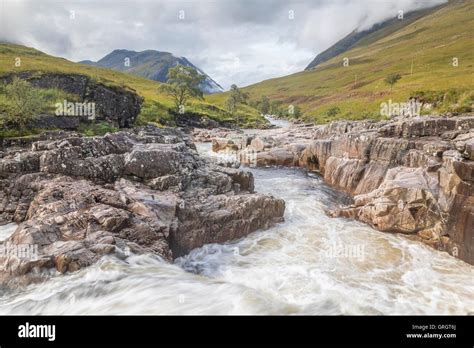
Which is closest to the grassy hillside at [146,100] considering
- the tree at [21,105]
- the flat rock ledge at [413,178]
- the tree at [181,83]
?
Answer: the tree at [181,83]

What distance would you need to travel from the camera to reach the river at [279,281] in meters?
12.9

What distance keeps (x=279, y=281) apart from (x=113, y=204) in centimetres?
997

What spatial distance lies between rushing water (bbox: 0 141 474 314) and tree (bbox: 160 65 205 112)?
79587 mm

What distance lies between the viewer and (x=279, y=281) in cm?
1591

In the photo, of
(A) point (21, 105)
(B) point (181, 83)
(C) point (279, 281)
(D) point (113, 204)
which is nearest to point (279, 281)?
(C) point (279, 281)

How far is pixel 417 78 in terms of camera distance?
13675cm

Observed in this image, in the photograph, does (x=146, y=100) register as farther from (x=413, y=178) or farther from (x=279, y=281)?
(x=279, y=281)

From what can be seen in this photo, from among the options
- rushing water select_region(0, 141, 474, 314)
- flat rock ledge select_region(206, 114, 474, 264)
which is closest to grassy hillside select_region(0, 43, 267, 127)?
flat rock ledge select_region(206, 114, 474, 264)

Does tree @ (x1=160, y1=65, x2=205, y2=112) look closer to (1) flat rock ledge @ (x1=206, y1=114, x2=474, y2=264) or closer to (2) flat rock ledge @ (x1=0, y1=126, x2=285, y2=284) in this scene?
(1) flat rock ledge @ (x1=206, y1=114, x2=474, y2=264)

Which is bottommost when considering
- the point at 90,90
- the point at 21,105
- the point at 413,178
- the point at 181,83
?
the point at 413,178

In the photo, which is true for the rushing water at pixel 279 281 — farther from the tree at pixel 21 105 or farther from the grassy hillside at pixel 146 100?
the grassy hillside at pixel 146 100

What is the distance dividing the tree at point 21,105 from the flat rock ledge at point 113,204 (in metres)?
21.2
